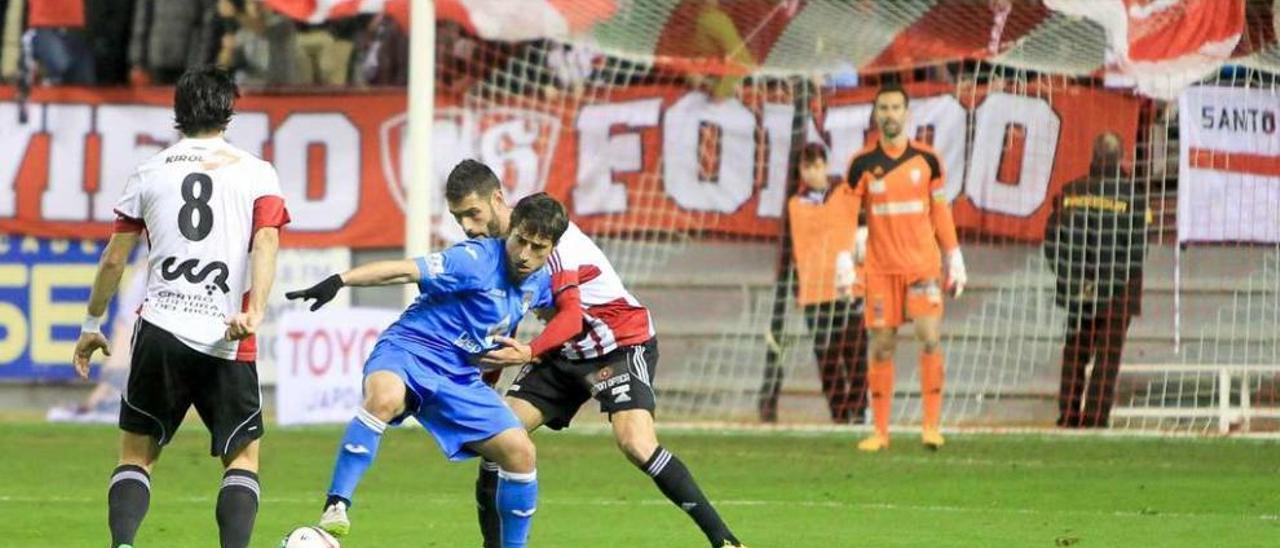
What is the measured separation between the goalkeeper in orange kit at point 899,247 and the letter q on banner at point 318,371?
150 inches

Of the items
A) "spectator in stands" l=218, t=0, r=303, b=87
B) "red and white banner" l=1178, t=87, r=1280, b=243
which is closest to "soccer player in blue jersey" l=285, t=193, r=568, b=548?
"red and white banner" l=1178, t=87, r=1280, b=243

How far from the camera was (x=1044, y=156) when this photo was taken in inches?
655

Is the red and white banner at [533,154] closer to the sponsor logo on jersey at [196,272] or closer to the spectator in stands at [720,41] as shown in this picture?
the spectator in stands at [720,41]

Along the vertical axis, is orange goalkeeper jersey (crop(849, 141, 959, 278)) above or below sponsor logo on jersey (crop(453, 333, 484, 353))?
above

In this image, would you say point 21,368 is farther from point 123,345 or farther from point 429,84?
point 429,84

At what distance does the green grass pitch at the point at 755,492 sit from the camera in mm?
10320

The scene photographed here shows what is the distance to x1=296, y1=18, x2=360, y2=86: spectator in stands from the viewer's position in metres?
19.0

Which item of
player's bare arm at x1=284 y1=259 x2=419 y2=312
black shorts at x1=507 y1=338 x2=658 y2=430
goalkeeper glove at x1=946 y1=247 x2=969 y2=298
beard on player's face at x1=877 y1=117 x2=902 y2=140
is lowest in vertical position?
black shorts at x1=507 y1=338 x2=658 y2=430

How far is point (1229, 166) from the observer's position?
49.0 feet

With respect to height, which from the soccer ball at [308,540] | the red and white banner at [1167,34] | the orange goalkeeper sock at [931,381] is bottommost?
the orange goalkeeper sock at [931,381]

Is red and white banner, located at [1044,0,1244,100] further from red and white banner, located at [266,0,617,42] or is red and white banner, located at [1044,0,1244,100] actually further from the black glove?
the black glove

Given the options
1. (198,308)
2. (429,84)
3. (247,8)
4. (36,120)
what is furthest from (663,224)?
(198,308)

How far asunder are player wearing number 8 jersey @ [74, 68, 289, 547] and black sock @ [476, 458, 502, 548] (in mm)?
1165

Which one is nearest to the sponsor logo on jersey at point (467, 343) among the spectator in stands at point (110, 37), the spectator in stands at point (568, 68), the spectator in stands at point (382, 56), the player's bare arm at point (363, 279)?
the player's bare arm at point (363, 279)
